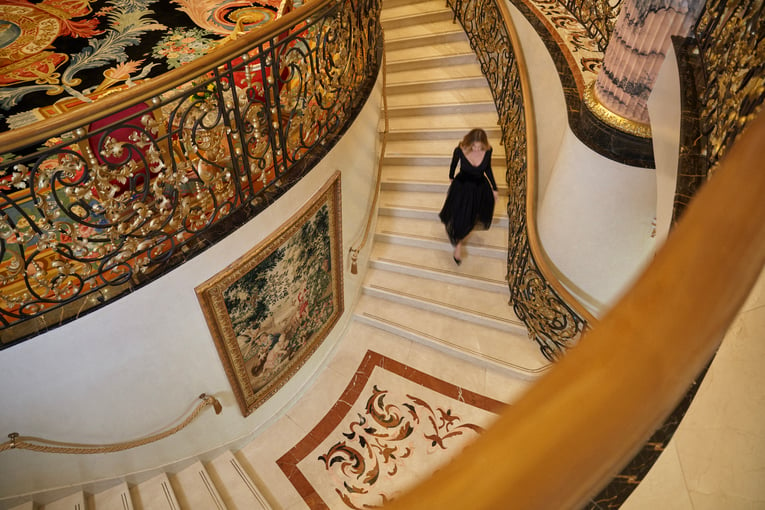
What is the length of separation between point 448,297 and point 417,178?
1529 millimetres

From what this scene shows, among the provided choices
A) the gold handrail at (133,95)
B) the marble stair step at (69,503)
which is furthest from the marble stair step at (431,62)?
the marble stair step at (69,503)

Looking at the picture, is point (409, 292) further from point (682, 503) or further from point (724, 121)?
point (682, 503)

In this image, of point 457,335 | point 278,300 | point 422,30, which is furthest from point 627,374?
point 422,30

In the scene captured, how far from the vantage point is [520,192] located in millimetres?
4488

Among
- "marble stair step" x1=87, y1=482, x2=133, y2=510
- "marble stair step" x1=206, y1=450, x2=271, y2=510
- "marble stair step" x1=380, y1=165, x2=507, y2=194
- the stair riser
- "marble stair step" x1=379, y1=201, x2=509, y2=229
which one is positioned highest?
the stair riser

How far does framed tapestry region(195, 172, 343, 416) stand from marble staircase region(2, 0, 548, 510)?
660 mm

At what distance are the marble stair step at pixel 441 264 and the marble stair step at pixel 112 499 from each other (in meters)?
3.17

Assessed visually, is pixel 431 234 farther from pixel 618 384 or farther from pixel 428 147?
pixel 618 384

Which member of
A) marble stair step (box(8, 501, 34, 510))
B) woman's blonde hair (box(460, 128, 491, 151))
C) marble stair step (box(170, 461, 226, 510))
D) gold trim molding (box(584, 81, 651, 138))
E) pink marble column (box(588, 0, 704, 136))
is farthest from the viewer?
woman's blonde hair (box(460, 128, 491, 151))

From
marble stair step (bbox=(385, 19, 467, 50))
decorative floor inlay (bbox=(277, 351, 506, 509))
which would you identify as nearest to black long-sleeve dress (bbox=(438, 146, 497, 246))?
decorative floor inlay (bbox=(277, 351, 506, 509))

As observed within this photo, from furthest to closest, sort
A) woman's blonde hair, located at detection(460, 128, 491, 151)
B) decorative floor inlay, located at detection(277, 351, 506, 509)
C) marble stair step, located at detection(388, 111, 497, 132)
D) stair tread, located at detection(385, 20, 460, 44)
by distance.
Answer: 1. stair tread, located at detection(385, 20, 460, 44)
2. marble stair step, located at detection(388, 111, 497, 132)
3. woman's blonde hair, located at detection(460, 128, 491, 151)
4. decorative floor inlay, located at detection(277, 351, 506, 509)

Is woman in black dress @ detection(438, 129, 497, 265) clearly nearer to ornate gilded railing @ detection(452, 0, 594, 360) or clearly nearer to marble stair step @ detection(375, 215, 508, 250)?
marble stair step @ detection(375, 215, 508, 250)

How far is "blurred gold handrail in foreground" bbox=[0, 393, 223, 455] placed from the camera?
2699 mm

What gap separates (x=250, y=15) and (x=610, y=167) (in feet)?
12.9
